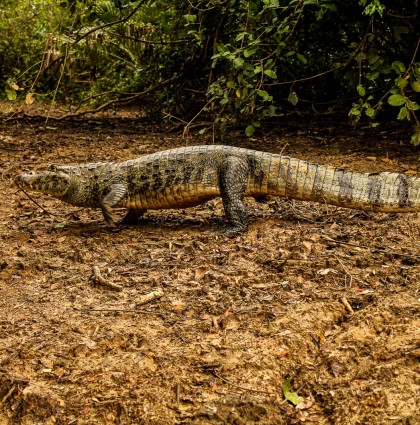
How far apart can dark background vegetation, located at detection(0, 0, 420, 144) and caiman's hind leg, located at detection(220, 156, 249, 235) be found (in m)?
1.88

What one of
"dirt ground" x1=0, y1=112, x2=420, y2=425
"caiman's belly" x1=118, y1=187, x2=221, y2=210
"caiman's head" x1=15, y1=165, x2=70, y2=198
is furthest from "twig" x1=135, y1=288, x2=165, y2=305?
"caiman's head" x1=15, y1=165, x2=70, y2=198

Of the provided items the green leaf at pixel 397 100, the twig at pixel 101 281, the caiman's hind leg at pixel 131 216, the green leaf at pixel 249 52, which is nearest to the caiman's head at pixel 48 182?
the caiman's hind leg at pixel 131 216

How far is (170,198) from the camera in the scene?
5785 millimetres

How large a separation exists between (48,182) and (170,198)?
1148 mm

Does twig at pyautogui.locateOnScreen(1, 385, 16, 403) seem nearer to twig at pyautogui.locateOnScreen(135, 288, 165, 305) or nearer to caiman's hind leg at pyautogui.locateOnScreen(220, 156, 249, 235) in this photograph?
twig at pyautogui.locateOnScreen(135, 288, 165, 305)

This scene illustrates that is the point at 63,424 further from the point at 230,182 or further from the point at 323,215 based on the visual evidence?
the point at 323,215

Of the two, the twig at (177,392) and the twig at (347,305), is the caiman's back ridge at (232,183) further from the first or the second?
the twig at (177,392)

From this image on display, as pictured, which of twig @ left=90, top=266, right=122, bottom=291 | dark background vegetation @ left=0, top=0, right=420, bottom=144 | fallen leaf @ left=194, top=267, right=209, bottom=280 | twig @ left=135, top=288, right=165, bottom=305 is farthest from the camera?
dark background vegetation @ left=0, top=0, right=420, bottom=144

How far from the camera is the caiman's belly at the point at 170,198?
571 cm

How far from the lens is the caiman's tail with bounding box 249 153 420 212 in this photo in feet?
18.3

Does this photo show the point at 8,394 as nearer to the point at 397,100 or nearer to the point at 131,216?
the point at 131,216

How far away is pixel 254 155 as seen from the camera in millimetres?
5688

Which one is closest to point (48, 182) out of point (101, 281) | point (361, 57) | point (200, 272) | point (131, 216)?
point (131, 216)

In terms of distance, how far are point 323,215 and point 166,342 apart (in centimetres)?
244
